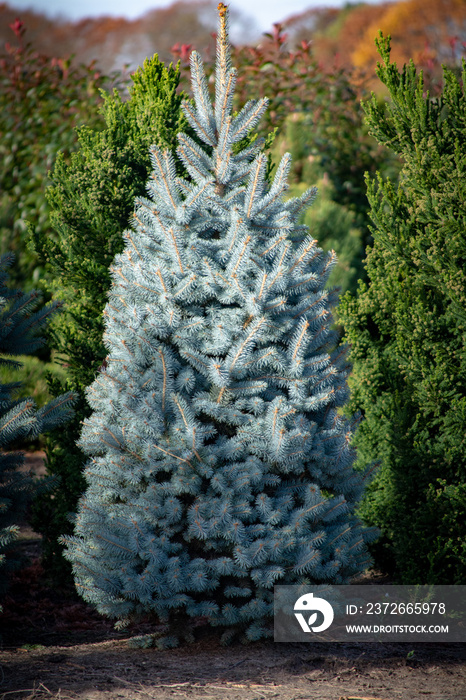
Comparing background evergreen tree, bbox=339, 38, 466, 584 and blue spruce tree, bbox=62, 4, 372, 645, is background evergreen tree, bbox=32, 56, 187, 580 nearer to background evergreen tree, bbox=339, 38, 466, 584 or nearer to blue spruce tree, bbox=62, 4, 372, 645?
blue spruce tree, bbox=62, 4, 372, 645

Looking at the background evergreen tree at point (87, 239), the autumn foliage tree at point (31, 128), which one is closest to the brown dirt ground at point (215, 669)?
the background evergreen tree at point (87, 239)

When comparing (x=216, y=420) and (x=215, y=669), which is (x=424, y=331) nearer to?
(x=216, y=420)

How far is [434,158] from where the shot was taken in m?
3.87

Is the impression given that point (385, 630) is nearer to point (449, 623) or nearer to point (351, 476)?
point (449, 623)

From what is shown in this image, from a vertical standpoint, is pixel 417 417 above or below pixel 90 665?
above

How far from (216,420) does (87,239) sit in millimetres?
1831

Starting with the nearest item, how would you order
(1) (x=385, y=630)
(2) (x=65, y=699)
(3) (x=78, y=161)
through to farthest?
1. (2) (x=65, y=699)
2. (1) (x=385, y=630)
3. (3) (x=78, y=161)

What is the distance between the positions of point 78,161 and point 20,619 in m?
3.11

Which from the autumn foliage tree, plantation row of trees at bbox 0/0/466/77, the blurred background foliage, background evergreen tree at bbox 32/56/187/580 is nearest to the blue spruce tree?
background evergreen tree at bbox 32/56/187/580

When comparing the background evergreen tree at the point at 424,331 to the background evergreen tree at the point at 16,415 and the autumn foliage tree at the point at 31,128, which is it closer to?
the background evergreen tree at the point at 16,415

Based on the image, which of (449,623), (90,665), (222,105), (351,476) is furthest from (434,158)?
(90,665)

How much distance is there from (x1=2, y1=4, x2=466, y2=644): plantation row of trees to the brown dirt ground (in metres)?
0.23

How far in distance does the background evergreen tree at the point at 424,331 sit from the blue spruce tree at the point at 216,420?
0.79 metres

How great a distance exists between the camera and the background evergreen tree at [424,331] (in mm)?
3797
